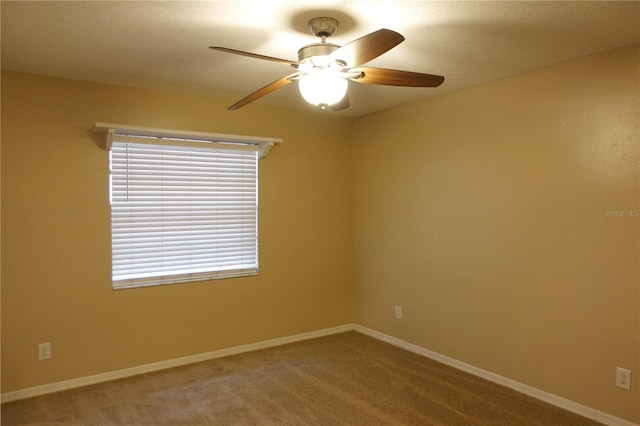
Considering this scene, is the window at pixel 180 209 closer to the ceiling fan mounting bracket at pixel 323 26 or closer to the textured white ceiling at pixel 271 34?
the textured white ceiling at pixel 271 34

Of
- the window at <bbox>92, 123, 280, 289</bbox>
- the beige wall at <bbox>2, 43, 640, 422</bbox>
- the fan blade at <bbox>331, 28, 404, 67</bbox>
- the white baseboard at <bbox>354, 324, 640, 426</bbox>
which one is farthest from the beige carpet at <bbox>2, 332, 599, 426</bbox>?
the fan blade at <bbox>331, 28, 404, 67</bbox>

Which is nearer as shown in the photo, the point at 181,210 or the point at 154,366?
the point at 154,366

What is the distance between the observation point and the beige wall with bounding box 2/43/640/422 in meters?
2.80

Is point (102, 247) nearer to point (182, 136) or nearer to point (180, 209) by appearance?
point (180, 209)

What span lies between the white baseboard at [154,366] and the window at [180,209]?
67 cm

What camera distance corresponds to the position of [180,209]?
3.79 m

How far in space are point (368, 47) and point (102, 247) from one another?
2.62m

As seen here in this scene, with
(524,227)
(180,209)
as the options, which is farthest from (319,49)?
(180,209)

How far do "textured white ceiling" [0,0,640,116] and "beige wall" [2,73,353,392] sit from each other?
340mm

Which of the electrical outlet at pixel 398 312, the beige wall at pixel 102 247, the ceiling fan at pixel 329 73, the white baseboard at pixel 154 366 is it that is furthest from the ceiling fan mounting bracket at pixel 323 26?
the white baseboard at pixel 154 366

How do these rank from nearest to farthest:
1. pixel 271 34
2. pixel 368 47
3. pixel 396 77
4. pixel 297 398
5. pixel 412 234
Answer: pixel 368 47
pixel 396 77
pixel 271 34
pixel 297 398
pixel 412 234

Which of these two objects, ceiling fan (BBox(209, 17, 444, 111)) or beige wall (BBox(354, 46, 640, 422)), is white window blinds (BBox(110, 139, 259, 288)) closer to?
beige wall (BBox(354, 46, 640, 422))

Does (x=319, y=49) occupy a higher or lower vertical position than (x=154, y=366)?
higher

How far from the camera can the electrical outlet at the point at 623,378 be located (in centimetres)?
267
